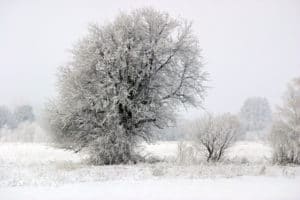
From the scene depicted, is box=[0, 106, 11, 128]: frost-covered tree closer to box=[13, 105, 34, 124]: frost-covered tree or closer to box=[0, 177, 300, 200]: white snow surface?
box=[13, 105, 34, 124]: frost-covered tree

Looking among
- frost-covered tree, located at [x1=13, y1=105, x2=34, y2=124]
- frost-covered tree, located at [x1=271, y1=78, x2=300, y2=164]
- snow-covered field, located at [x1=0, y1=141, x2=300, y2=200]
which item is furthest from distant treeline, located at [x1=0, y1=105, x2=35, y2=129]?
frost-covered tree, located at [x1=271, y1=78, x2=300, y2=164]

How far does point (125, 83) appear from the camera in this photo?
45.1 ft

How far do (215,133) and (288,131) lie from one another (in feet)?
9.92

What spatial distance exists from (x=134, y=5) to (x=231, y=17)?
27.0 ft

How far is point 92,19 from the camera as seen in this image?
47.3 ft

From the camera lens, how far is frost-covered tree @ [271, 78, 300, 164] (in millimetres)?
14820

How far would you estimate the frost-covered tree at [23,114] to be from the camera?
46.0m

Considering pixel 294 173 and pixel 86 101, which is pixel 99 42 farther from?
pixel 294 173

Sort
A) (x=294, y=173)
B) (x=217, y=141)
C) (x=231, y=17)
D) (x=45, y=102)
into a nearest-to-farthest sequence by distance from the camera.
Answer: (x=294, y=173), (x=45, y=102), (x=217, y=141), (x=231, y=17)

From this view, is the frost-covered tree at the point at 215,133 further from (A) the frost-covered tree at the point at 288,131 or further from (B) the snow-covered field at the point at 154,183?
(B) the snow-covered field at the point at 154,183

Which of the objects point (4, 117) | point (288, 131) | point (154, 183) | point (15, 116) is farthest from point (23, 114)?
point (154, 183)

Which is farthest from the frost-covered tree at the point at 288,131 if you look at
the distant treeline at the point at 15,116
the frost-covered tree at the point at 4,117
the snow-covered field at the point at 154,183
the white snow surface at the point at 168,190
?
the frost-covered tree at the point at 4,117

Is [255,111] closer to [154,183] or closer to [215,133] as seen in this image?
[215,133]

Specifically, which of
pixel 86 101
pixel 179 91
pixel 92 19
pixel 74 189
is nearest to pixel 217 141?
pixel 179 91
